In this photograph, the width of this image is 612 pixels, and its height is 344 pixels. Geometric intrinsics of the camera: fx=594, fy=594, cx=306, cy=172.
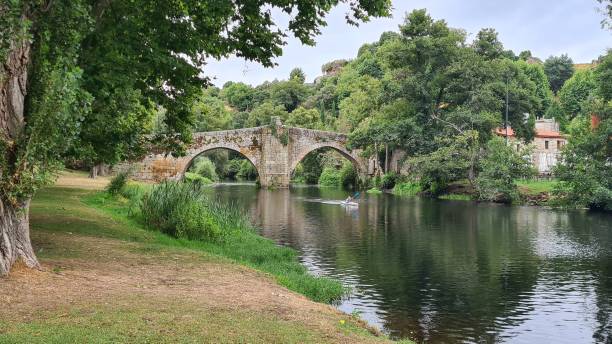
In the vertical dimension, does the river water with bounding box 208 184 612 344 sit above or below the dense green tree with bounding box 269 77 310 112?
below

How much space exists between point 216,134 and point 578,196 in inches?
1114

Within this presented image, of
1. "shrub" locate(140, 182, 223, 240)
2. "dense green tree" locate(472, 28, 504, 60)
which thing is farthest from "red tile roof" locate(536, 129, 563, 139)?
"shrub" locate(140, 182, 223, 240)

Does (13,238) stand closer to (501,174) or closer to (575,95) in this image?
(501,174)

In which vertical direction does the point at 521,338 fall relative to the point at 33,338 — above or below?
below

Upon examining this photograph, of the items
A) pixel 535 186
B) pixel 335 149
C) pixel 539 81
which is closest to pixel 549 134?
pixel 535 186

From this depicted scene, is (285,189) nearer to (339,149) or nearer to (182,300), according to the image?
(339,149)

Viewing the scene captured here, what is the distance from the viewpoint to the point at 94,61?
1051 cm

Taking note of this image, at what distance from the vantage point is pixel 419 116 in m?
47.4

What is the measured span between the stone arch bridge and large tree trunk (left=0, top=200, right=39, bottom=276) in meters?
40.4

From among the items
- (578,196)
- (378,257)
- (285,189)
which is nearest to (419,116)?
(285,189)

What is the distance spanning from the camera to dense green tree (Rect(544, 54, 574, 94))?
95775 millimetres

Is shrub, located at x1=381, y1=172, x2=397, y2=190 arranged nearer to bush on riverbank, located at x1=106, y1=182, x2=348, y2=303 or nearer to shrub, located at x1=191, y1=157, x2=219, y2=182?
shrub, located at x1=191, y1=157, x2=219, y2=182

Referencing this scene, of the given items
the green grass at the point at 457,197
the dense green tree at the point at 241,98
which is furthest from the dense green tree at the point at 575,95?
the dense green tree at the point at 241,98

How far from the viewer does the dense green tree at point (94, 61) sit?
303 inches
